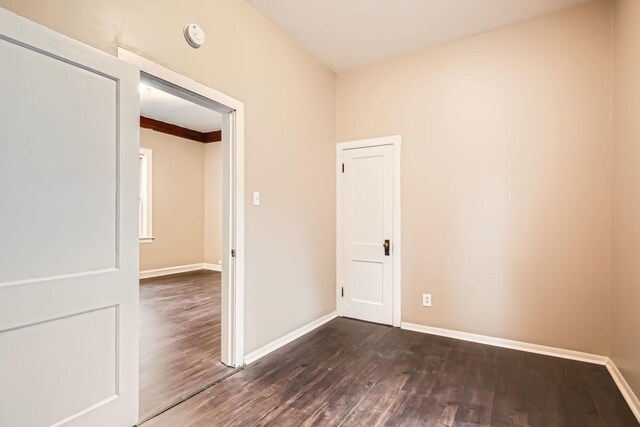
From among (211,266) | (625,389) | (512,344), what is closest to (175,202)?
(211,266)

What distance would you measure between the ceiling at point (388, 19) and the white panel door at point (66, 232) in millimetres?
1657

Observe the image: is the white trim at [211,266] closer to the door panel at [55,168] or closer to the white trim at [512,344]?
the white trim at [512,344]

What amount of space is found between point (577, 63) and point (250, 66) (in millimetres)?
2803

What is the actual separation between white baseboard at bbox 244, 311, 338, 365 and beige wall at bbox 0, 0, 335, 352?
0.06m

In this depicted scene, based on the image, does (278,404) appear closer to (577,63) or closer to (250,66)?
(250,66)

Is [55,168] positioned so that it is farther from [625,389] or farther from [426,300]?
[625,389]

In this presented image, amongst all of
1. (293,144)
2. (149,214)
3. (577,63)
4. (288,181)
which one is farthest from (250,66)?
(149,214)

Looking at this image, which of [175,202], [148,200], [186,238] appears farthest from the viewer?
[186,238]

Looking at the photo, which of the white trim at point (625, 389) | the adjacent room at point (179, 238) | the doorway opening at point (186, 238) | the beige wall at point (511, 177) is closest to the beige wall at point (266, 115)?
the doorway opening at point (186, 238)

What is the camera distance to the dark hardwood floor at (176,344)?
87.2 inches

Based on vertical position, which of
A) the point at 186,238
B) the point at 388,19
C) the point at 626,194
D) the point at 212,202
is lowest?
the point at 186,238

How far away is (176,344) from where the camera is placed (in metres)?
3.01

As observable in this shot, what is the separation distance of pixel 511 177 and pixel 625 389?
69.3 inches

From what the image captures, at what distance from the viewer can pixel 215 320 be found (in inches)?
146
